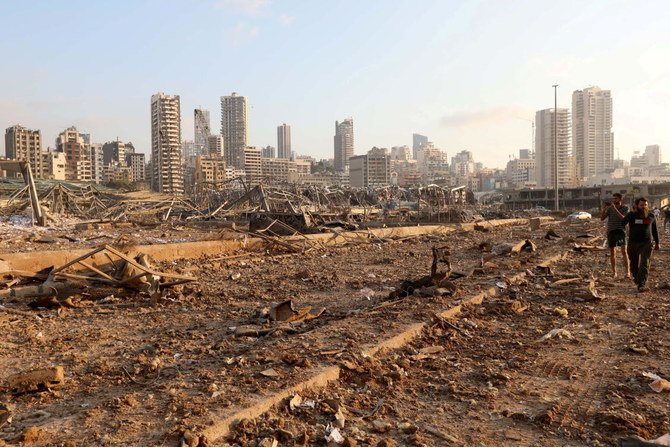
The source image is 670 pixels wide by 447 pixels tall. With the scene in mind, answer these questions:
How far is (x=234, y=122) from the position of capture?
16025cm

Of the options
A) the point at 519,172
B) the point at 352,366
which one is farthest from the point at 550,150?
the point at 352,366

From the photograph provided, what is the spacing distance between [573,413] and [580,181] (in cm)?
16206

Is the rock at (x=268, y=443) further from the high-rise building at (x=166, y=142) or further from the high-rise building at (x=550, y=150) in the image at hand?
the high-rise building at (x=550, y=150)

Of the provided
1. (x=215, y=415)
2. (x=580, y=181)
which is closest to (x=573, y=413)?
(x=215, y=415)

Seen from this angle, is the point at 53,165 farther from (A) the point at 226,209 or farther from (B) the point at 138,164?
(A) the point at 226,209

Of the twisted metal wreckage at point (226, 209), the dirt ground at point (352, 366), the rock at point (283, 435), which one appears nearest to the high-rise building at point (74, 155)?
the twisted metal wreckage at point (226, 209)

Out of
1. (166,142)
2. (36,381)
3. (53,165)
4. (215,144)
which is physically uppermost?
(215,144)

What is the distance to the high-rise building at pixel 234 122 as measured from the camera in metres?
159

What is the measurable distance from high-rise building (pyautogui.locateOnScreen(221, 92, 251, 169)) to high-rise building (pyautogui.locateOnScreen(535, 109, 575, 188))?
81.4 meters

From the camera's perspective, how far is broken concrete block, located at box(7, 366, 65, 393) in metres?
3.87

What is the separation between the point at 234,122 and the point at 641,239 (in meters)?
158

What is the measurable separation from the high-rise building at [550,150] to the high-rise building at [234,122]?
81.4 meters

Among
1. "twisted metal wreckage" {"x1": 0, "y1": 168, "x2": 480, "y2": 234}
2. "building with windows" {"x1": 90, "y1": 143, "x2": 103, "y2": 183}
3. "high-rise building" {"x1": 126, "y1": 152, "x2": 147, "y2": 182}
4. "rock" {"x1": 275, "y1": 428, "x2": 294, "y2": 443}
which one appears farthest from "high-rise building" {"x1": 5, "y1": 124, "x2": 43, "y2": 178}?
"rock" {"x1": 275, "y1": 428, "x2": 294, "y2": 443}

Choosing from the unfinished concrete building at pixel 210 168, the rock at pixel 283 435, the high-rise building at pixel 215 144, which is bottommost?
the rock at pixel 283 435
